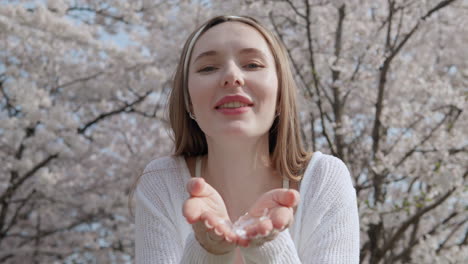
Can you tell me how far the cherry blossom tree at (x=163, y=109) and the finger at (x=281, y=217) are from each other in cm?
414

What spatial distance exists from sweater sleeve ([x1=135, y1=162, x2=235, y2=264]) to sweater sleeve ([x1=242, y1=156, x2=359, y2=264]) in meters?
0.38

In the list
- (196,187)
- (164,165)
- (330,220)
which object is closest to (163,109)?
(164,165)

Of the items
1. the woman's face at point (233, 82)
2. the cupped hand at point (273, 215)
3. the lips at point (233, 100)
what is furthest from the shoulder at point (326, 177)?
the cupped hand at point (273, 215)

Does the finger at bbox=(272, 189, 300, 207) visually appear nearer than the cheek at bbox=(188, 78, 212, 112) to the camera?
Yes

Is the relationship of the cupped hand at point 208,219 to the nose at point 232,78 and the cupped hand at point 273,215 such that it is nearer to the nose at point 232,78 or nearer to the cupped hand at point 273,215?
the cupped hand at point 273,215

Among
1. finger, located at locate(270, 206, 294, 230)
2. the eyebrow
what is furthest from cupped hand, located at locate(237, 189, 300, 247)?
the eyebrow

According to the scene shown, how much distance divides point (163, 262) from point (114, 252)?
22.3 ft

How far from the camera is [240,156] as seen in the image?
6.17 ft

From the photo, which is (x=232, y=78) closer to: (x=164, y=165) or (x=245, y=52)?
(x=245, y=52)

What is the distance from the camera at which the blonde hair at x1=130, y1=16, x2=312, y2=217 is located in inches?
75.4

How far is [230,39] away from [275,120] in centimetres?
35

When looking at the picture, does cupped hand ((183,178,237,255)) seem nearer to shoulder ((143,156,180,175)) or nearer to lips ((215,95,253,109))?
lips ((215,95,253,109))

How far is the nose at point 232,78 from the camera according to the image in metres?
1.73

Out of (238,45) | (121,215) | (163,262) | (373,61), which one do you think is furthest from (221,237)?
(121,215)
